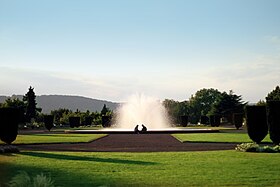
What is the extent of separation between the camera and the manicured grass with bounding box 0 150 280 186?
1155cm

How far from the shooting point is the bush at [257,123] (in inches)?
930

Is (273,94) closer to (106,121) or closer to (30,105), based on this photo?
(106,121)

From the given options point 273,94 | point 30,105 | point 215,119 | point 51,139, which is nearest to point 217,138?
point 51,139

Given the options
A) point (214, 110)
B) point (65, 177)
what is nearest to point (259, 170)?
point (65, 177)

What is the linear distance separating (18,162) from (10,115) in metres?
8.51

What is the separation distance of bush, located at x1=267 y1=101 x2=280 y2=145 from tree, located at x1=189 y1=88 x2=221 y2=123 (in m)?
69.5

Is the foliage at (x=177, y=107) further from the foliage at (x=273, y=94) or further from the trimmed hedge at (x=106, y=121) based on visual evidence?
the trimmed hedge at (x=106, y=121)

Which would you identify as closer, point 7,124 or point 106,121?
point 7,124

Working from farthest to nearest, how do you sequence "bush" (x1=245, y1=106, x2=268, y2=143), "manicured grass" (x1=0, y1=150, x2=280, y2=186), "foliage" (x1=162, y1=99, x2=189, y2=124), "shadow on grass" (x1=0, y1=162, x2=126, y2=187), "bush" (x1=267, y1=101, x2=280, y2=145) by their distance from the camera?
"foliage" (x1=162, y1=99, x2=189, y2=124), "bush" (x1=245, y1=106, x2=268, y2=143), "bush" (x1=267, y1=101, x2=280, y2=145), "manicured grass" (x1=0, y1=150, x2=280, y2=186), "shadow on grass" (x1=0, y1=162, x2=126, y2=187)

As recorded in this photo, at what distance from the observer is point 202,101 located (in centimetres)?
9906

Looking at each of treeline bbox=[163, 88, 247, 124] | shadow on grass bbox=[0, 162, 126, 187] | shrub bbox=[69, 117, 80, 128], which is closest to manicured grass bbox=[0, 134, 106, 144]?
shadow on grass bbox=[0, 162, 126, 187]

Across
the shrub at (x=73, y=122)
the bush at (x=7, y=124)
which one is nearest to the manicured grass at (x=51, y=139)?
the bush at (x=7, y=124)

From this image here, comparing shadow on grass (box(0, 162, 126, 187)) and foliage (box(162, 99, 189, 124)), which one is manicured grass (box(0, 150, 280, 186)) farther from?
foliage (box(162, 99, 189, 124))

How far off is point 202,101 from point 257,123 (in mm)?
75809
